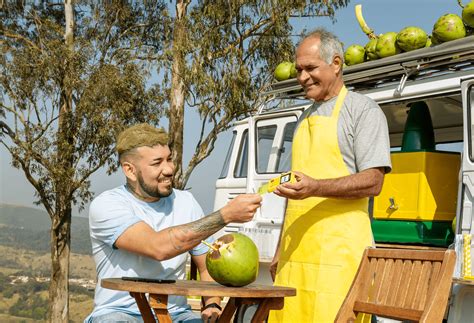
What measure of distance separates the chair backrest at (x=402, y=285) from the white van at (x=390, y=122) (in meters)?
1.86

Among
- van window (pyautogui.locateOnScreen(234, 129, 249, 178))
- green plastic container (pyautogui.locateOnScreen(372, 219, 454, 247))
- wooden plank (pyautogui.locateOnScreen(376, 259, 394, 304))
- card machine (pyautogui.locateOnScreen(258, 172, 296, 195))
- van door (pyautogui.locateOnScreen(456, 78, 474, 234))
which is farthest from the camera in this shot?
van window (pyautogui.locateOnScreen(234, 129, 249, 178))

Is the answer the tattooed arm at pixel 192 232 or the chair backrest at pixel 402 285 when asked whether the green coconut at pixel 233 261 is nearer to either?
the tattooed arm at pixel 192 232

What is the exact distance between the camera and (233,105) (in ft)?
56.7

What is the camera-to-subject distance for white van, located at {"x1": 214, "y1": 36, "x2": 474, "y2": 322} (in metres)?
5.16

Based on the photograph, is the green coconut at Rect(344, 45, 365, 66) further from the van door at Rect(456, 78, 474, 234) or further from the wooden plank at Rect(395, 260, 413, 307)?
the wooden plank at Rect(395, 260, 413, 307)

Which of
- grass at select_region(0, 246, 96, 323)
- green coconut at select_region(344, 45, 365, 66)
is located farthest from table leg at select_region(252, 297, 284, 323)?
grass at select_region(0, 246, 96, 323)

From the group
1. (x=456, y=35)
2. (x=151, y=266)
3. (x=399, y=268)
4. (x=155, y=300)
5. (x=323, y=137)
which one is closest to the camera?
(x=155, y=300)

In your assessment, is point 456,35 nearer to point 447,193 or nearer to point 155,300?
point 447,193

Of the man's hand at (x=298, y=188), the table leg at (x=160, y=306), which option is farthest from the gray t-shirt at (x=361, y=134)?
the table leg at (x=160, y=306)

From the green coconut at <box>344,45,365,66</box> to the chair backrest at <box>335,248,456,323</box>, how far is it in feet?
12.3

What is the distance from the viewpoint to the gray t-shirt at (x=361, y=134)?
339 cm

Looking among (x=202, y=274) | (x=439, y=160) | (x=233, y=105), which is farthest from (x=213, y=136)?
(x=202, y=274)

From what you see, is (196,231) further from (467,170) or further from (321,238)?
(467,170)

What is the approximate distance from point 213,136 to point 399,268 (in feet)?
50.0
